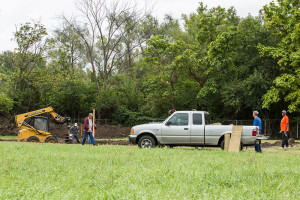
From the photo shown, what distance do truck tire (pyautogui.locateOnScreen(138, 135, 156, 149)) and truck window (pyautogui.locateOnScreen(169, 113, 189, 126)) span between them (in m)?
1.21

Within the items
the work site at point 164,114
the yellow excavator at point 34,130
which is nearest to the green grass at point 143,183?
the work site at point 164,114

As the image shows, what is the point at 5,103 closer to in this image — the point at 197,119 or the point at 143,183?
the point at 197,119

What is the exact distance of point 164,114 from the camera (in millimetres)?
37875

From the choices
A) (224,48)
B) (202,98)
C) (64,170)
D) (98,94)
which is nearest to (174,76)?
(202,98)

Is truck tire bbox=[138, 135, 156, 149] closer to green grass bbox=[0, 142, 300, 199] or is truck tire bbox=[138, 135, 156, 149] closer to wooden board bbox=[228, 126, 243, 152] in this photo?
wooden board bbox=[228, 126, 243, 152]

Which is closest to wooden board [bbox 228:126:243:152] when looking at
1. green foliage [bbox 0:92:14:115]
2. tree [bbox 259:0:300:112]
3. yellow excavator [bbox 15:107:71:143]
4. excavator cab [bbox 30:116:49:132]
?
yellow excavator [bbox 15:107:71:143]

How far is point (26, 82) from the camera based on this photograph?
40.9 metres

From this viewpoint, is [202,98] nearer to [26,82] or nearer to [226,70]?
[226,70]

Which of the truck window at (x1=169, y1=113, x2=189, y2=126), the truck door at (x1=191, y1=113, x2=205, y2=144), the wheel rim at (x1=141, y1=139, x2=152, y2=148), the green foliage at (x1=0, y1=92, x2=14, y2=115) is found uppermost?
the green foliage at (x1=0, y1=92, x2=14, y2=115)

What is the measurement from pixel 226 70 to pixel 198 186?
98.0ft

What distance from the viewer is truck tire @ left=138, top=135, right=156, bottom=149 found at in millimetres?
14938

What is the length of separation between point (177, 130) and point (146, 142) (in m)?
1.56

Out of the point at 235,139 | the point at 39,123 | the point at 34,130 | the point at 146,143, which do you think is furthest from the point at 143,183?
the point at 39,123

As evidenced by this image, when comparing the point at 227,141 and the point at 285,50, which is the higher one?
the point at 285,50
